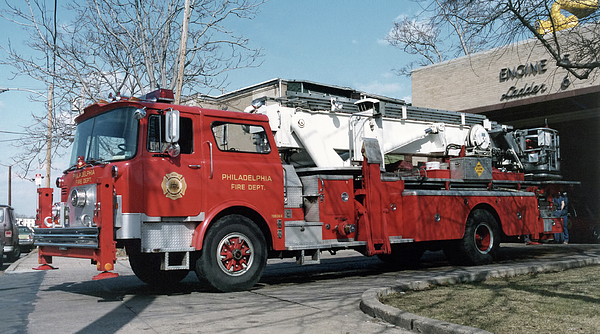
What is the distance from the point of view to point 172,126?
25.0 ft

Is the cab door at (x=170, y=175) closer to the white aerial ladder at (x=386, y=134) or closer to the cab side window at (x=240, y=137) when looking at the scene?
the cab side window at (x=240, y=137)

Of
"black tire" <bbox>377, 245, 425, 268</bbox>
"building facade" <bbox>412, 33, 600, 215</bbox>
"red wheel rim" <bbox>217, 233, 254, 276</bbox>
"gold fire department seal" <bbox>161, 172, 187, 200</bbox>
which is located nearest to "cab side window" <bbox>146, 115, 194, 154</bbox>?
"gold fire department seal" <bbox>161, 172, 187, 200</bbox>

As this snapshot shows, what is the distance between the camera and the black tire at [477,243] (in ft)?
37.2

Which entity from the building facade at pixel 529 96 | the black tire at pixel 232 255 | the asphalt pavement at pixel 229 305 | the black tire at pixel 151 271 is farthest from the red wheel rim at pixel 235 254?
the building facade at pixel 529 96

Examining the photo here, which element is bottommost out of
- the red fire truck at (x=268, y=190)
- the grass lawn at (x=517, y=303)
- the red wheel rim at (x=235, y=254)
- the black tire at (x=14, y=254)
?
the black tire at (x=14, y=254)

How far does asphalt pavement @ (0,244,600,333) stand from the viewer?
5852 millimetres

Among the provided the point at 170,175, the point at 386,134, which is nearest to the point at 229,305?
the point at 170,175

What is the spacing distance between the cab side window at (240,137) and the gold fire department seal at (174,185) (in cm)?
88

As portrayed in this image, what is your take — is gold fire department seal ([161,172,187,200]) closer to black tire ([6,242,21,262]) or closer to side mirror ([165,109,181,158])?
side mirror ([165,109,181,158])

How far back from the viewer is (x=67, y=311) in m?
6.95

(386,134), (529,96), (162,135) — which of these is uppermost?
(529,96)

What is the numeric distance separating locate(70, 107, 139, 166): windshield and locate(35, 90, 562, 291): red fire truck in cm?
2

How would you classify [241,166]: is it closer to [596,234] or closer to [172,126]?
[172,126]

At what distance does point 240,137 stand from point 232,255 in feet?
6.28
